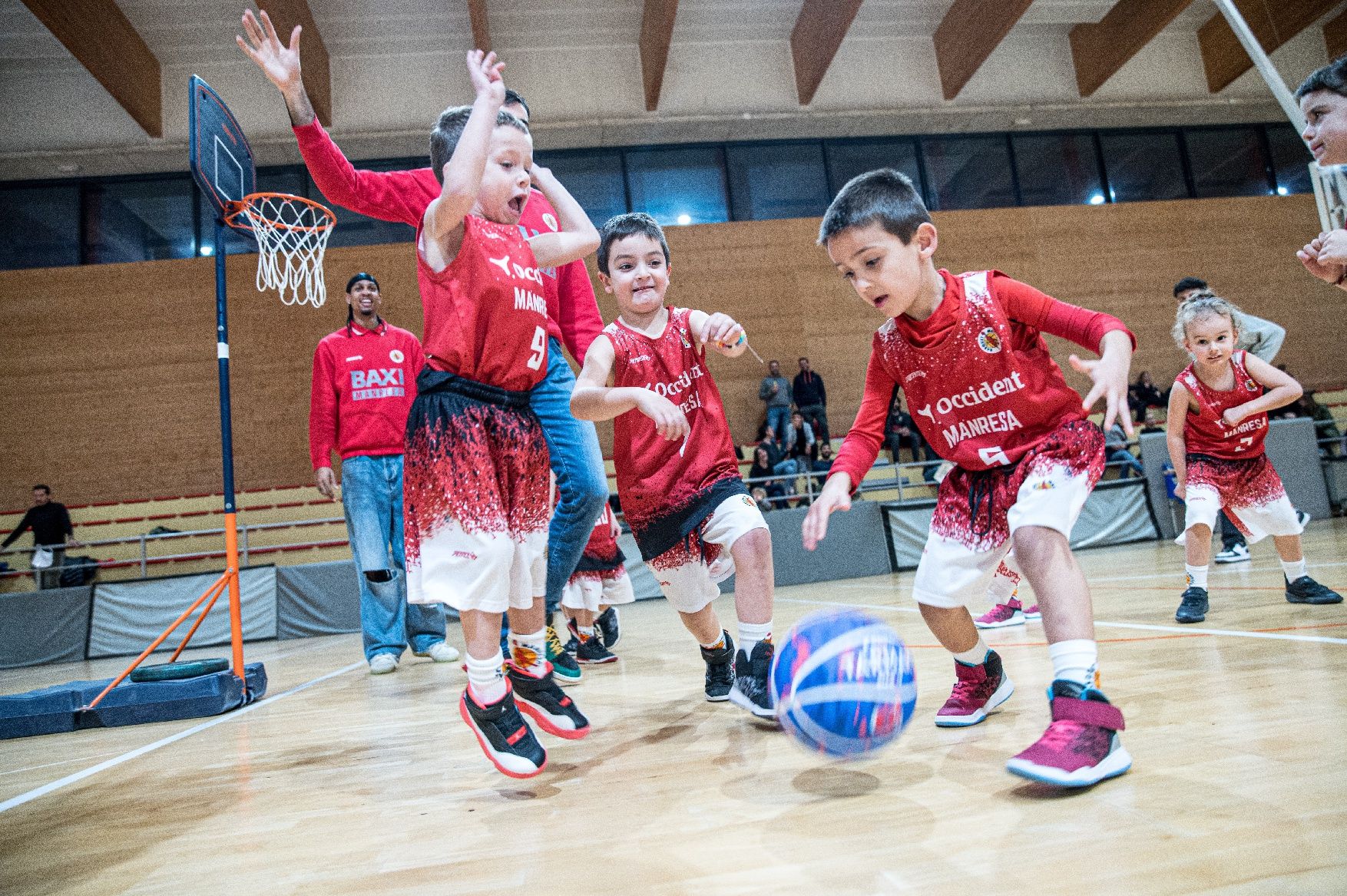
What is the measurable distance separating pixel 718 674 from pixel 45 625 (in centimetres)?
862

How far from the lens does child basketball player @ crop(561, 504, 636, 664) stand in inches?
154

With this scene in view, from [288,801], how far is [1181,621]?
3.24 metres

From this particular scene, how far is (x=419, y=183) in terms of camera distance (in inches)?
115

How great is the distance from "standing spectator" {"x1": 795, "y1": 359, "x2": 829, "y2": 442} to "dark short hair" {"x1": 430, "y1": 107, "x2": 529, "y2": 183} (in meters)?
10.3

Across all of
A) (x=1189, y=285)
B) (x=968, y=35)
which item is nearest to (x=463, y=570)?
(x=1189, y=285)

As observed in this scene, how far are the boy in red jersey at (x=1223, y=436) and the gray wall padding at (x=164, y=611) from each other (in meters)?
8.14

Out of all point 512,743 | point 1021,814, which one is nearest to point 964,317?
point 1021,814

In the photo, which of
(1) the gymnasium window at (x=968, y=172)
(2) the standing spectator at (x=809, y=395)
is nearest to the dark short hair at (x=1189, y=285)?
(2) the standing spectator at (x=809, y=395)

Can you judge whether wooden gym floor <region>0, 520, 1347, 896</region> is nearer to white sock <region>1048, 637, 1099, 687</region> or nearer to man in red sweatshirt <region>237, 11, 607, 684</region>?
white sock <region>1048, 637, 1099, 687</region>

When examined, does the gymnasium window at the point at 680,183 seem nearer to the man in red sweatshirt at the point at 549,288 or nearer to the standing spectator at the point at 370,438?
the standing spectator at the point at 370,438

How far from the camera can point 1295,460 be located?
948 centimetres

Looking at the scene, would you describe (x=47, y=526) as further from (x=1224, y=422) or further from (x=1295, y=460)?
(x=1295, y=460)

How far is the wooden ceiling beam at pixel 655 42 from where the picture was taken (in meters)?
10.5

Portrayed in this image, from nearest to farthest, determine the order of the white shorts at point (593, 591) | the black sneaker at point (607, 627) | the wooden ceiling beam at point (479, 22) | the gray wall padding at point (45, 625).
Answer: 1. the white shorts at point (593, 591)
2. the black sneaker at point (607, 627)
3. the gray wall padding at point (45, 625)
4. the wooden ceiling beam at point (479, 22)
